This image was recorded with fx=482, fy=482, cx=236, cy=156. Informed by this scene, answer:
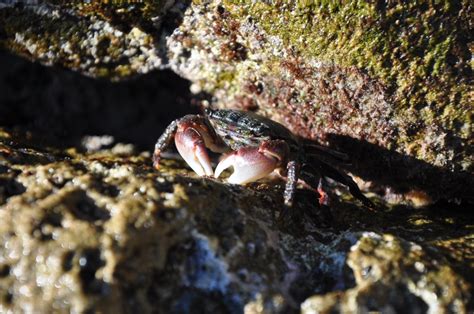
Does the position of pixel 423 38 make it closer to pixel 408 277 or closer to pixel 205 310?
pixel 408 277

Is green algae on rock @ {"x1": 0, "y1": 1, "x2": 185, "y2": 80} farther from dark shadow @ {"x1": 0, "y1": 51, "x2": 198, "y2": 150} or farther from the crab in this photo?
the crab

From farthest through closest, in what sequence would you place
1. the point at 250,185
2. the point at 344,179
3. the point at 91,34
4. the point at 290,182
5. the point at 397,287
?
the point at 91,34 → the point at 344,179 → the point at 250,185 → the point at 290,182 → the point at 397,287

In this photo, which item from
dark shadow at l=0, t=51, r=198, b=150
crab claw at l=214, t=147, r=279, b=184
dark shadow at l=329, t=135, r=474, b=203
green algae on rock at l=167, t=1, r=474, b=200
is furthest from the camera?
dark shadow at l=0, t=51, r=198, b=150

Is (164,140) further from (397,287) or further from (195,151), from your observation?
(397,287)

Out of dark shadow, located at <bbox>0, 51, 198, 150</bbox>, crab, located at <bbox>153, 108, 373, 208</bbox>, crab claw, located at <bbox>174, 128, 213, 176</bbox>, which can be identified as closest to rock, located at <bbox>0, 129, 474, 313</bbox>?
crab, located at <bbox>153, 108, 373, 208</bbox>

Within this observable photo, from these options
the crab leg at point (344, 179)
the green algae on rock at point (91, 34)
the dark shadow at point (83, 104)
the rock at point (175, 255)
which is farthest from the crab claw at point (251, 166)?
the dark shadow at point (83, 104)

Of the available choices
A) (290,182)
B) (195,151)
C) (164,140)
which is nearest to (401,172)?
(290,182)
